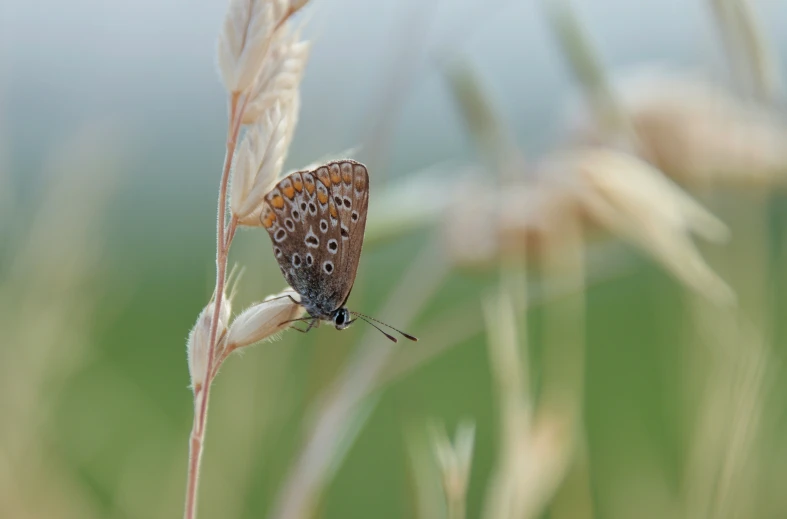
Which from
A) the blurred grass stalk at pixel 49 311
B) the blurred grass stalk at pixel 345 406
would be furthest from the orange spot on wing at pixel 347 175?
the blurred grass stalk at pixel 49 311

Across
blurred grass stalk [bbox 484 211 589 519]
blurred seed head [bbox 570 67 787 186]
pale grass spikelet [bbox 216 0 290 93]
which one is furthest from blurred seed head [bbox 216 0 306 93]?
blurred seed head [bbox 570 67 787 186]

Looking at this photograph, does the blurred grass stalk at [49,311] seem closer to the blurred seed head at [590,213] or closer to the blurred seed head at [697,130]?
the blurred seed head at [590,213]

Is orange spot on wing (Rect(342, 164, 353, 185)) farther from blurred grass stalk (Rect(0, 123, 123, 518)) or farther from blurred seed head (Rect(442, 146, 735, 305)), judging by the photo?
blurred grass stalk (Rect(0, 123, 123, 518))

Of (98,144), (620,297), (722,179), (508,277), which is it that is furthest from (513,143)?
(620,297)

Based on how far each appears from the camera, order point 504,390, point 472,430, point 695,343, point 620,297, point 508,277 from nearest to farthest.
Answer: point 472,430 → point 504,390 → point 508,277 → point 695,343 → point 620,297

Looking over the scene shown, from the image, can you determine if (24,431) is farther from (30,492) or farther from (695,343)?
(695,343)

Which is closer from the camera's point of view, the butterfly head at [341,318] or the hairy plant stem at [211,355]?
the hairy plant stem at [211,355]

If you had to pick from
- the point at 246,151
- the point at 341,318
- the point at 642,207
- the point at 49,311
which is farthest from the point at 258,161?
the point at 49,311
